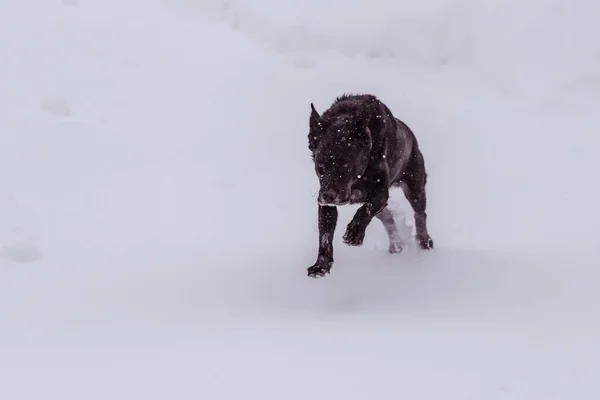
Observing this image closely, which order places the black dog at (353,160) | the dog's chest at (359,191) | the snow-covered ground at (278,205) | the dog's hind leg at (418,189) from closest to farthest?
the snow-covered ground at (278,205) < the black dog at (353,160) < the dog's chest at (359,191) < the dog's hind leg at (418,189)

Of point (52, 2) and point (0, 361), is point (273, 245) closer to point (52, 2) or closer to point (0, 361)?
point (0, 361)

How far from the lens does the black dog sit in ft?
18.4

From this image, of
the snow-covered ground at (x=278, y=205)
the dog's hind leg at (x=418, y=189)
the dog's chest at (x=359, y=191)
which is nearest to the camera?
the snow-covered ground at (x=278, y=205)

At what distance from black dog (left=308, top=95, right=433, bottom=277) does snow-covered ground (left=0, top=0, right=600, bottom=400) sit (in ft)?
1.99

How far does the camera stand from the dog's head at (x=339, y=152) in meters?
5.56

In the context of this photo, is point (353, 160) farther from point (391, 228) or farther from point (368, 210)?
point (391, 228)

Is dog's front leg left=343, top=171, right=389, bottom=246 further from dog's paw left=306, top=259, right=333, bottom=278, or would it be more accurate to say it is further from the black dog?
dog's paw left=306, top=259, right=333, bottom=278

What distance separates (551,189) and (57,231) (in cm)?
701

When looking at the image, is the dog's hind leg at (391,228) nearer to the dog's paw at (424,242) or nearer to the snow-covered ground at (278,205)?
the dog's paw at (424,242)

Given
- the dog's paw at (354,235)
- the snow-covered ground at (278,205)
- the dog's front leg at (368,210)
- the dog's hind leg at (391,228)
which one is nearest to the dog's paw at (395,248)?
the dog's hind leg at (391,228)

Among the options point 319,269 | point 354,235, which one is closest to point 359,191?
point 354,235

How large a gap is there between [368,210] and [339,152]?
0.72 metres

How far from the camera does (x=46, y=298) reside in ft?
18.8

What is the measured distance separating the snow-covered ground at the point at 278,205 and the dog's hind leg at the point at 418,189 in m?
0.27
